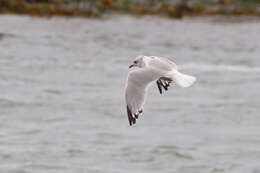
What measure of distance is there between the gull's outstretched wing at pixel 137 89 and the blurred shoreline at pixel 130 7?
15449 millimetres

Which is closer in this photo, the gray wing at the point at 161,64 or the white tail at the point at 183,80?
the white tail at the point at 183,80

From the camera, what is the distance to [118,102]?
13055mm

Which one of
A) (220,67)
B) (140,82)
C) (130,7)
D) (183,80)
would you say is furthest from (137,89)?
(130,7)

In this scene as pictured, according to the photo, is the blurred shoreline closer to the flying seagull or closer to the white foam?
the white foam

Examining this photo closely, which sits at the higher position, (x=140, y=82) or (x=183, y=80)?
(x=183, y=80)

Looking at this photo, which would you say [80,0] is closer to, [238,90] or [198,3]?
[198,3]

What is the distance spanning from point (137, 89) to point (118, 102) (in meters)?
6.24

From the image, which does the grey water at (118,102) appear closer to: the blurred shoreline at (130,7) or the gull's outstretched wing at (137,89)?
the blurred shoreline at (130,7)

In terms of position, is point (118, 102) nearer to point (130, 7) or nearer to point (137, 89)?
point (137, 89)

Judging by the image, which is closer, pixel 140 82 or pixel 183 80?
pixel 183 80

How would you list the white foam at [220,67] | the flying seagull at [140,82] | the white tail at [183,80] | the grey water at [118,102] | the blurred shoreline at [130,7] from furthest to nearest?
the blurred shoreline at [130,7]
the white foam at [220,67]
the grey water at [118,102]
the flying seagull at [140,82]
the white tail at [183,80]

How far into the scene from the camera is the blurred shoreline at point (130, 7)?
22312mm

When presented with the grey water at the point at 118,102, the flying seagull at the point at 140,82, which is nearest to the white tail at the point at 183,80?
the flying seagull at the point at 140,82

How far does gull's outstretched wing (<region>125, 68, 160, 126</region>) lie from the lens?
6.79 meters
